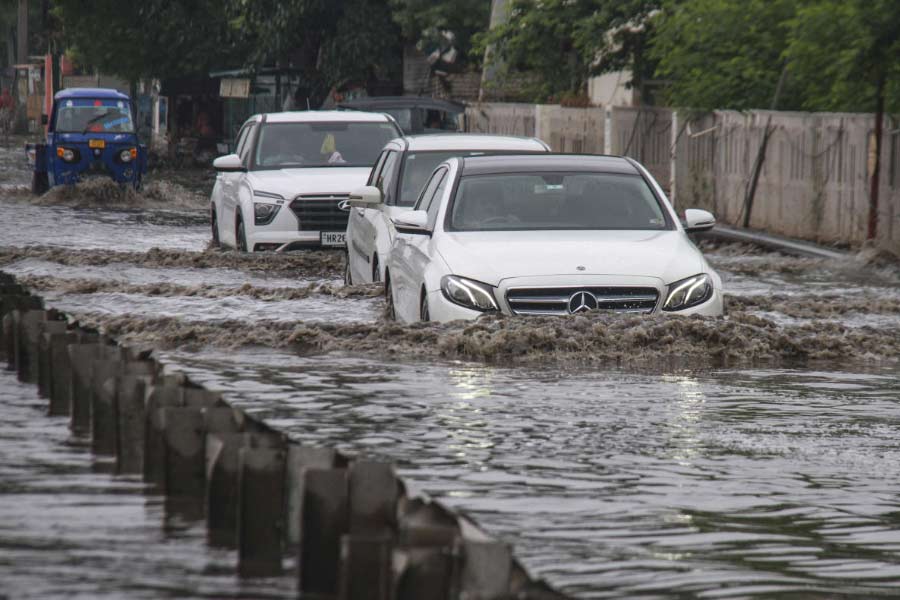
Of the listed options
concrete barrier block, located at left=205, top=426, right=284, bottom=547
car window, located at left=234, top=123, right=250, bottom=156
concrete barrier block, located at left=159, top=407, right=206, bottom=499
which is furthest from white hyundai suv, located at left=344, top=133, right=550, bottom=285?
concrete barrier block, located at left=205, top=426, right=284, bottom=547

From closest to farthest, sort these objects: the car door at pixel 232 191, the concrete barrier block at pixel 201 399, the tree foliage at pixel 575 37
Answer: the concrete barrier block at pixel 201 399
the car door at pixel 232 191
the tree foliage at pixel 575 37

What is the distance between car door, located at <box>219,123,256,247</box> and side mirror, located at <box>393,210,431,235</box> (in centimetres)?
798

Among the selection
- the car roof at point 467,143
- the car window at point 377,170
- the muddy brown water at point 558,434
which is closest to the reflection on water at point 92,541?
the muddy brown water at point 558,434

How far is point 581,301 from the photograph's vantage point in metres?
12.0

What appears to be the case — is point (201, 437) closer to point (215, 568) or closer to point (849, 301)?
point (215, 568)

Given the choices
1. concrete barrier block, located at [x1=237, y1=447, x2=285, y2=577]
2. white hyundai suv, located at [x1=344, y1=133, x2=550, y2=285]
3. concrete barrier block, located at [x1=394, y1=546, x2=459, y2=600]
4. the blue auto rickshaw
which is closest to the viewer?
concrete barrier block, located at [x1=394, y1=546, x2=459, y2=600]

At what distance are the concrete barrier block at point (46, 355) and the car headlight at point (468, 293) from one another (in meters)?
3.23

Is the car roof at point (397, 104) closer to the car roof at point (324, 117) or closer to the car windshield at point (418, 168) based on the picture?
the car roof at point (324, 117)

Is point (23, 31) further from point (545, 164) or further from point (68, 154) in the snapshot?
point (545, 164)

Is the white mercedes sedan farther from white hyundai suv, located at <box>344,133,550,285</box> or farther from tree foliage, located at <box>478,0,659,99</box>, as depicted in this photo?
tree foliage, located at <box>478,0,659,99</box>

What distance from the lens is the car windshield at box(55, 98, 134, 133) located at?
35906 millimetres

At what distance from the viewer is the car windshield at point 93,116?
118 feet

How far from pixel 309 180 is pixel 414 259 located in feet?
24.6

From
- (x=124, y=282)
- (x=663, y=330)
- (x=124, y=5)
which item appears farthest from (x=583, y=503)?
(x=124, y=5)
